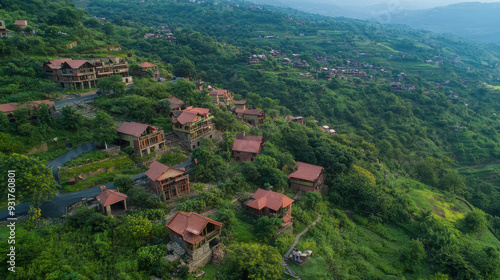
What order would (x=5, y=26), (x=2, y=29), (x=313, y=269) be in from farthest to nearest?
(x=5, y=26) < (x=2, y=29) < (x=313, y=269)

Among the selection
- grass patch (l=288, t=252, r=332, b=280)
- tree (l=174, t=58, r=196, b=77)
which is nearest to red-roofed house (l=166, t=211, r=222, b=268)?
grass patch (l=288, t=252, r=332, b=280)

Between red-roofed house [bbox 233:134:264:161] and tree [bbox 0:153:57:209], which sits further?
red-roofed house [bbox 233:134:264:161]

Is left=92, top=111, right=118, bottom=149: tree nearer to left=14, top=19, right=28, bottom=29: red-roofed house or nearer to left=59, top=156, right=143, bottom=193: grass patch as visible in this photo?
left=59, top=156, right=143, bottom=193: grass patch

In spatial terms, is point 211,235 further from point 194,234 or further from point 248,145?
point 248,145

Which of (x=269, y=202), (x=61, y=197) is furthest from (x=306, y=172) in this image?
(x=61, y=197)

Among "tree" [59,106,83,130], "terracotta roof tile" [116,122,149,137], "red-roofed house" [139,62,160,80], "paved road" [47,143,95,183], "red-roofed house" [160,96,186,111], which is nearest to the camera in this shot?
"paved road" [47,143,95,183]

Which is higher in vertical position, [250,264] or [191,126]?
[191,126]

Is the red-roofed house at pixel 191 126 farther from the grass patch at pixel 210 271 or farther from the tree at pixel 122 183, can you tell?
the grass patch at pixel 210 271

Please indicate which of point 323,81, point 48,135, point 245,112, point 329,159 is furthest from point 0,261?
point 323,81

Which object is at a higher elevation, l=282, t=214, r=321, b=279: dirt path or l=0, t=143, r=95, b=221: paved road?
l=0, t=143, r=95, b=221: paved road
